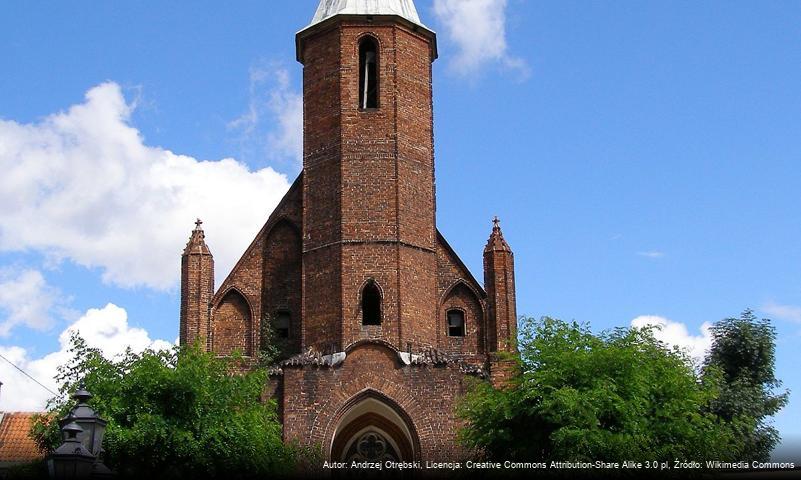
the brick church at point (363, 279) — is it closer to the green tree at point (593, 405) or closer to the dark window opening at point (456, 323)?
the dark window opening at point (456, 323)

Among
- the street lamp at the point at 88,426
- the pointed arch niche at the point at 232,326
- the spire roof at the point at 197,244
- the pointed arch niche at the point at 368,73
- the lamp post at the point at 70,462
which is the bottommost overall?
the lamp post at the point at 70,462

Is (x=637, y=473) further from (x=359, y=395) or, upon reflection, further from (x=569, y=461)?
(x=359, y=395)

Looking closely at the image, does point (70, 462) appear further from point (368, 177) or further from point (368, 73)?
point (368, 73)

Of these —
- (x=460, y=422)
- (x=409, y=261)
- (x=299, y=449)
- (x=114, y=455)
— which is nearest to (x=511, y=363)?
(x=460, y=422)

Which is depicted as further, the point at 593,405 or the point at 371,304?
the point at 371,304

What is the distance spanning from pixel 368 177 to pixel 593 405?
1123 centimetres

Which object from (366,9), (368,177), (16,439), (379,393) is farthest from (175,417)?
(16,439)

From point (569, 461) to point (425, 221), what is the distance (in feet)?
37.5

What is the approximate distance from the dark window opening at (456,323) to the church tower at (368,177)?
1433mm

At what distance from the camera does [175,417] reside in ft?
91.6

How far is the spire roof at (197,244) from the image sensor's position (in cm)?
3511

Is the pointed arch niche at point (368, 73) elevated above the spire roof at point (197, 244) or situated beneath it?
elevated above

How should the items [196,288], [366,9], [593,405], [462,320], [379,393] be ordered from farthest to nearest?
[366,9], [462,320], [196,288], [379,393], [593,405]

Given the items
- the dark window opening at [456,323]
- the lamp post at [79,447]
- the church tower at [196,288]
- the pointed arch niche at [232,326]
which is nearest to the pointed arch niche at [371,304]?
the dark window opening at [456,323]
